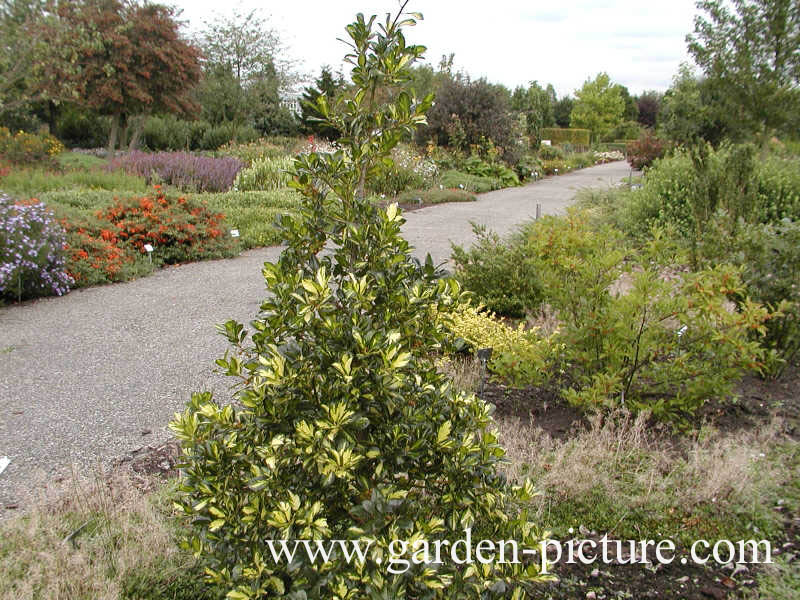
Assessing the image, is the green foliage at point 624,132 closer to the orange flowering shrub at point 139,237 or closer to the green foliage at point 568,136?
the green foliage at point 568,136

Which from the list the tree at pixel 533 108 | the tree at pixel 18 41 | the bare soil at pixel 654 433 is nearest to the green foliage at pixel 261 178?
the tree at pixel 18 41

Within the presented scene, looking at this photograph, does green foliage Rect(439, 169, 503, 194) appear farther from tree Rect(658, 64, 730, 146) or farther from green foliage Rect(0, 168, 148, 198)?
green foliage Rect(0, 168, 148, 198)

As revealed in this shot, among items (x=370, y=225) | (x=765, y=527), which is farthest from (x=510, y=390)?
(x=370, y=225)

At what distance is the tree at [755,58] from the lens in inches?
694

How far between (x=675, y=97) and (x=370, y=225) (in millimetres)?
24223

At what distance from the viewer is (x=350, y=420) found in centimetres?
188

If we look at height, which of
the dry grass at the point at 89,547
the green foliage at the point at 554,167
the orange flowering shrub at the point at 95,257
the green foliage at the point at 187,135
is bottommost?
the dry grass at the point at 89,547

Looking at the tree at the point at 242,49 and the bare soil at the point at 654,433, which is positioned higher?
the tree at the point at 242,49

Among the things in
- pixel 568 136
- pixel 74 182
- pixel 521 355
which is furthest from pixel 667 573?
pixel 568 136

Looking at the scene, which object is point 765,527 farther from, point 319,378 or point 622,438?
point 319,378

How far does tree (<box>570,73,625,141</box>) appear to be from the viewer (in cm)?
4831

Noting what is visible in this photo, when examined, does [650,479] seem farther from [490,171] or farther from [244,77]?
[244,77]

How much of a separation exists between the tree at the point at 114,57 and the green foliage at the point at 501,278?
49.4ft

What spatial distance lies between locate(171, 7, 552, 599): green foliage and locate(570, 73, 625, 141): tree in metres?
48.9
